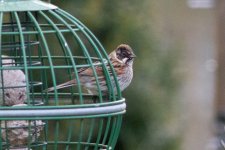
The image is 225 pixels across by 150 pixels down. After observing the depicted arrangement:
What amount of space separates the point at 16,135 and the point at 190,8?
25.2 ft

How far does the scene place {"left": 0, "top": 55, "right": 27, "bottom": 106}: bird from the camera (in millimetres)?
3795

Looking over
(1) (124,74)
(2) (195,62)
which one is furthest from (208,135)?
(1) (124,74)

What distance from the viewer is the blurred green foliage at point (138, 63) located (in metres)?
6.10

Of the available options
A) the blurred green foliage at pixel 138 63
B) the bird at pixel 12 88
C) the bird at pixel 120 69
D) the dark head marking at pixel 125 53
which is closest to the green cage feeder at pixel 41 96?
the bird at pixel 12 88

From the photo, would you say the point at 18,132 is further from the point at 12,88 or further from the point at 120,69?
the point at 120,69

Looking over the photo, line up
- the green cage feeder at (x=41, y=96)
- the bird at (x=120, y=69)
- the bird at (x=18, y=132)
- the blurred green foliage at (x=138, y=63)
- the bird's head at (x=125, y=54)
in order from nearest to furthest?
the green cage feeder at (x=41, y=96), the bird at (x=18, y=132), the bird at (x=120, y=69), the bird's head at (x=125, y=54), the blurred green foliage at (x=138, y=63)

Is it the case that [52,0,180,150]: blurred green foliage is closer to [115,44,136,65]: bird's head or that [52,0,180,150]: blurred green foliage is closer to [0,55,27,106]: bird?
[115,44,136,65]: bird's head

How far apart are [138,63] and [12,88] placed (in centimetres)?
261

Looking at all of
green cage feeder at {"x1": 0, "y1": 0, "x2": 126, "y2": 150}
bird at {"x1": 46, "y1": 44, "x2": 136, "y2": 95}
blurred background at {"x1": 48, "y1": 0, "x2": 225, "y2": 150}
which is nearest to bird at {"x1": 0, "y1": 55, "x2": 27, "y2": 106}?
green cage feeder at {"x1": 0, "y1": 0, "x2": 126, "y2": 150}

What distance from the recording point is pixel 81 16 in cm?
608

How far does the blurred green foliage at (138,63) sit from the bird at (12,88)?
222 centimetres

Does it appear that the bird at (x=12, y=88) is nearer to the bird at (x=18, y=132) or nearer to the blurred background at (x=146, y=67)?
the bird at (x=18, y=132)

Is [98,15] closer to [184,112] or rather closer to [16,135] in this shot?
[184,112]

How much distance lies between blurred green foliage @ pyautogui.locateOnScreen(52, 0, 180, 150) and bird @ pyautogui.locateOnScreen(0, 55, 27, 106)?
222 centimetres
